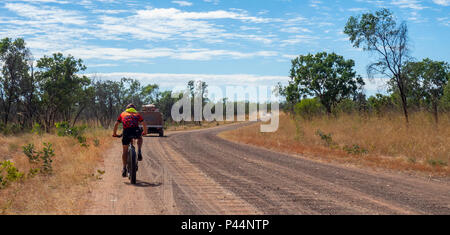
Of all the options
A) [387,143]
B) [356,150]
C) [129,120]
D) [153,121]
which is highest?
[129,120]

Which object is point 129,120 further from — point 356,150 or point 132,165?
point 356,150

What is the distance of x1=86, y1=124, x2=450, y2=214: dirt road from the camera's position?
619 centimetres

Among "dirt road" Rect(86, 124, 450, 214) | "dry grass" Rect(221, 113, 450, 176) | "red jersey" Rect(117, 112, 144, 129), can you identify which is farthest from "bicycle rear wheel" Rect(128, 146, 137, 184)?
"dry grass" Rect(221, 113, 450, 176)

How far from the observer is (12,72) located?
32.8 meters

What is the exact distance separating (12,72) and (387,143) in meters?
32.4

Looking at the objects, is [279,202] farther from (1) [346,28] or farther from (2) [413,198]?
(1) [346,28]

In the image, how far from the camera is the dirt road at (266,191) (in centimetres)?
619

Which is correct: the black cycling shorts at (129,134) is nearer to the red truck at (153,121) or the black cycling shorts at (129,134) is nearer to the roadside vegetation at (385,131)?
the roadside vegetation at (385,131)

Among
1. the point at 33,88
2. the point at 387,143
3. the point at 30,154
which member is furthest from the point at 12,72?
the point at 387,143

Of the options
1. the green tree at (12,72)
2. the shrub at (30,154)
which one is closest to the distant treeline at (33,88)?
the green tree at (12,72)

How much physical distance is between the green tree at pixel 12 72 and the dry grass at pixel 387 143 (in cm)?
2505

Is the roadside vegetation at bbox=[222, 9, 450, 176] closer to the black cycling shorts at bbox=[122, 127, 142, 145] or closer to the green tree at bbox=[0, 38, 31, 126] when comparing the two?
the black cycling shorts at bbox=[122, 127, 142, 145]

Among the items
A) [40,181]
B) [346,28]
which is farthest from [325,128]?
[40,181]
